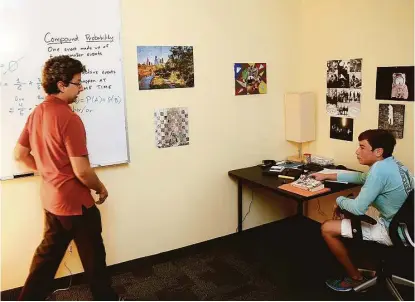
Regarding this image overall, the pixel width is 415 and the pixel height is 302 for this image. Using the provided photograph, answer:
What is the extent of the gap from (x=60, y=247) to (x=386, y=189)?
189 cm

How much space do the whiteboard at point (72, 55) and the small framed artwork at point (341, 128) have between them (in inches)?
67.3

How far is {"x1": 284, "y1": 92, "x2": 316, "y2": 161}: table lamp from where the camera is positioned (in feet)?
10.8

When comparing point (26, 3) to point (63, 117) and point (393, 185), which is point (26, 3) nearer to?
point (63, 117)

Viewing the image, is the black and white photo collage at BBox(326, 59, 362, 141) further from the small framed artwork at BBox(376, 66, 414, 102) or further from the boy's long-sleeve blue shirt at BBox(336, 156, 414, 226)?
the boy's long-sleeve blue shirt at BBox(336, 156, 414, 226)

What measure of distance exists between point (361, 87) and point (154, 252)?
2013mm

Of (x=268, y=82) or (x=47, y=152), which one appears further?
(x=268, y=82)

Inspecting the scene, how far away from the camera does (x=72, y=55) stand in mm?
2498

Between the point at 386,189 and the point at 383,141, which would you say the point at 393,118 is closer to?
the point at 383,141

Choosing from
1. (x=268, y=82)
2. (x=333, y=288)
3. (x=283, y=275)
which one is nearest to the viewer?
(x=333, y=288)

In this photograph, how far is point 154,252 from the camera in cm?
304

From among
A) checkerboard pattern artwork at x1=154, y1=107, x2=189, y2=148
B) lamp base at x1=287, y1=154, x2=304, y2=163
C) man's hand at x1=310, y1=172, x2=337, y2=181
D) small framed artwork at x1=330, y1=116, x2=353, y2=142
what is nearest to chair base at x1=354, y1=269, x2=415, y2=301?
man's hand at x1=310, y1=172, x2=337, y2=181

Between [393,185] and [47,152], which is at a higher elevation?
[47,152]

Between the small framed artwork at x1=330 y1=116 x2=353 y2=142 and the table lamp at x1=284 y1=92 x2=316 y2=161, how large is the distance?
17cm

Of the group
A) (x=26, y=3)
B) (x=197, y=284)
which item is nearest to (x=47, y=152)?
(x=26, y=3)
